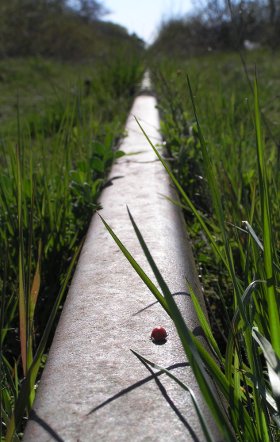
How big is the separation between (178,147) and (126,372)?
1.49 meters

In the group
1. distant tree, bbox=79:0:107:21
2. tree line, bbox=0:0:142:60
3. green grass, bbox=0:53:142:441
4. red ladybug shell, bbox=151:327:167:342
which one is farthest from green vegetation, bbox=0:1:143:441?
distant tree, bbox=79:0:107:21

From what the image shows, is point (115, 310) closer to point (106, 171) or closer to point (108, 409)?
point (108, 409)

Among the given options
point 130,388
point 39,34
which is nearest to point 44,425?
point 130,388

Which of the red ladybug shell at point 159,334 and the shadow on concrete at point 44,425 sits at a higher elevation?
the red ladybug shell at point 159,334

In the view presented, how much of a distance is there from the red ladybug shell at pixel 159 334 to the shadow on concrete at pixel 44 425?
0.74 feet

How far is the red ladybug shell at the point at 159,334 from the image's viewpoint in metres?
0.93

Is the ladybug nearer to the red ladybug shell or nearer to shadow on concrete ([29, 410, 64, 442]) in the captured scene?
the red ladybug shell

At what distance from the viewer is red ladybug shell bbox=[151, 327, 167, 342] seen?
3.04 feet

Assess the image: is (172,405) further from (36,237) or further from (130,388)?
(36,237)

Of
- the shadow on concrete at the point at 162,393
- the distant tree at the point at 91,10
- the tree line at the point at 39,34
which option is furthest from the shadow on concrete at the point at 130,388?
the distant tree at the point at 91,10

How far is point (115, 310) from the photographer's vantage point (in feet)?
3.40

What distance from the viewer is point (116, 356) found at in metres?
0.89

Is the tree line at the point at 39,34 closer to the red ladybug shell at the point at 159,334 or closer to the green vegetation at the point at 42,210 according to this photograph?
the green vegetation at the point at 42,210

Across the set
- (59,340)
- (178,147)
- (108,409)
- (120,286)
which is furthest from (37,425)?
(178,147)
